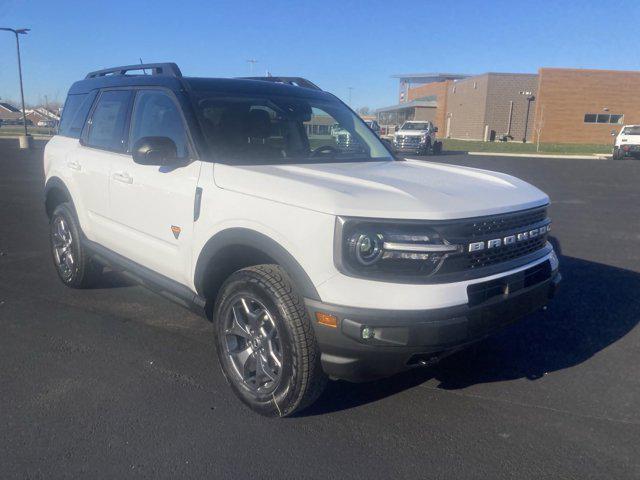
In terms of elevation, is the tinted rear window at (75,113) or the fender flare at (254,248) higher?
the tinted rear window at (75,113)

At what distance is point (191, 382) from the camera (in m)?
3.61

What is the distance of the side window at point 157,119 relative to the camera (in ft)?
12.5

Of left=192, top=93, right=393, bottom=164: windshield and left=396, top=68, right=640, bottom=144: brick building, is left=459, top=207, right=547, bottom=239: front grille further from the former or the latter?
left=396, top=68, right=640, bottom=144: brick building

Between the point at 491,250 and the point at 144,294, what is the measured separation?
12.0 ft

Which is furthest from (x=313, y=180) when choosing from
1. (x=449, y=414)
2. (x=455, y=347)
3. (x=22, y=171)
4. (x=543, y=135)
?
(x=543, y=135)

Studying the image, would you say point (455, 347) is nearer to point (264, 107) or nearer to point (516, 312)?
point (516, 312)

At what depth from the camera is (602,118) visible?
168 ft

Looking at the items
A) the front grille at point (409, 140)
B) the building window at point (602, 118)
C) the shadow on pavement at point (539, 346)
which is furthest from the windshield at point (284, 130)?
the building window at point (602, 118)

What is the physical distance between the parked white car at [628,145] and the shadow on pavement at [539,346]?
28326mm

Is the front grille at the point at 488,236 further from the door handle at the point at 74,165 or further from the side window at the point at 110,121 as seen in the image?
the door handle at the point at 74,165

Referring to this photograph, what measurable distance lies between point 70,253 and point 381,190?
12.2ft

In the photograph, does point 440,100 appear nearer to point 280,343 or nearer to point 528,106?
point 528,106

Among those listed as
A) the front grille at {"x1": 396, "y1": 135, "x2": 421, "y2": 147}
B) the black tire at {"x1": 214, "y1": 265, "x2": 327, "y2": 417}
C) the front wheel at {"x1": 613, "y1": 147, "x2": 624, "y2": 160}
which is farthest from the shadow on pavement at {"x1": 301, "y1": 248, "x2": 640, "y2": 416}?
the front wheel at {"x1": 613, "y1": 147, "x2": 624, "y2": 160}

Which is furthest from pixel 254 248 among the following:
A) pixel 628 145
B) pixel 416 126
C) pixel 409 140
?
pixel 628 145
